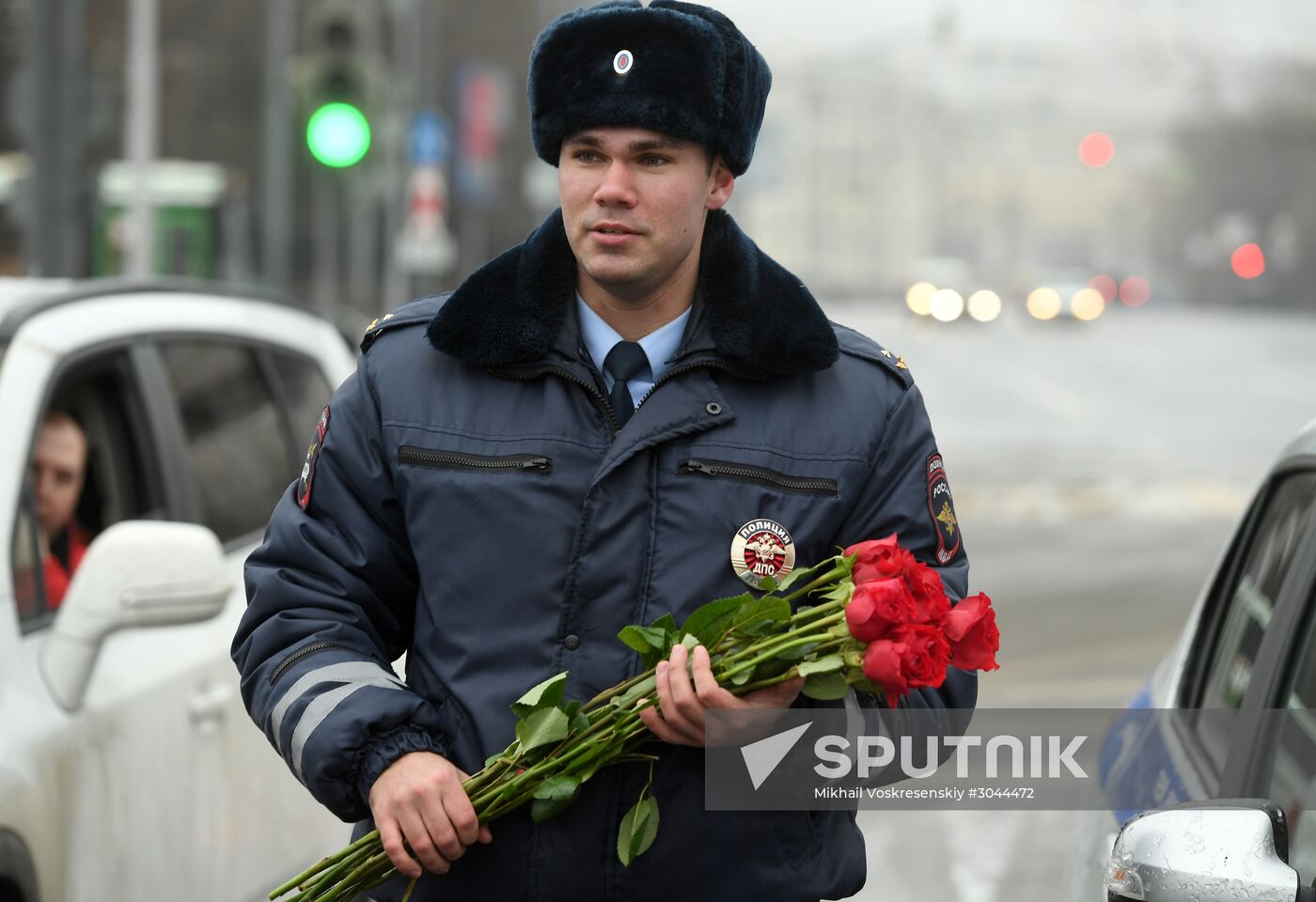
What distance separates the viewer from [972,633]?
2527 mm

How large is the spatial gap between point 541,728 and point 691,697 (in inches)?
8.4

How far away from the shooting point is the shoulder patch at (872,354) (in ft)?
9.47

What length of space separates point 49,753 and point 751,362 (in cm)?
162

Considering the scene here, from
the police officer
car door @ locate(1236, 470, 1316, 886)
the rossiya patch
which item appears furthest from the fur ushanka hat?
car door @ locate(1236, 470, 1316, 886)

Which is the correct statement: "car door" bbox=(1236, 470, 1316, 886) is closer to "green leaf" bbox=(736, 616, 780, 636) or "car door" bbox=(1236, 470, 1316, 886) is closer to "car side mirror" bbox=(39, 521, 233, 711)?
"green leaf" bbox=(736, 616, 780, 636)

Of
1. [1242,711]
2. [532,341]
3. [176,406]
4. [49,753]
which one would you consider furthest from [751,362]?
[176,406]

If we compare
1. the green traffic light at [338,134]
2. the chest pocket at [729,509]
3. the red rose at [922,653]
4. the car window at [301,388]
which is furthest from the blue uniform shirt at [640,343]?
the green traffic light at [338,134]

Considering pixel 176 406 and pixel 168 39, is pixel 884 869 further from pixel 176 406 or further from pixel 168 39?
pixel 168 39

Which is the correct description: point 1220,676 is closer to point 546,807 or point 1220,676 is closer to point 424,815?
point 546,807

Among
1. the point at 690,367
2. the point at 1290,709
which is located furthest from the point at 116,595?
the point at 1290,709

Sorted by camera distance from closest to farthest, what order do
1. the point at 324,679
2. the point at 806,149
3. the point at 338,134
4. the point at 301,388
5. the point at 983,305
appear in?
the point at 324,679
the point at 301,388
the point at 338,134
the point at 983,305
the point at 806,149

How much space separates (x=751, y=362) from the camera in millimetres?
2775

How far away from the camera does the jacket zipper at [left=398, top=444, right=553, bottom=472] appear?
2701 millimetres

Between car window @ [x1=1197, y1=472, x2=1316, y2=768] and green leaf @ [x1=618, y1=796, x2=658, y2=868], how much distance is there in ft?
3.14
